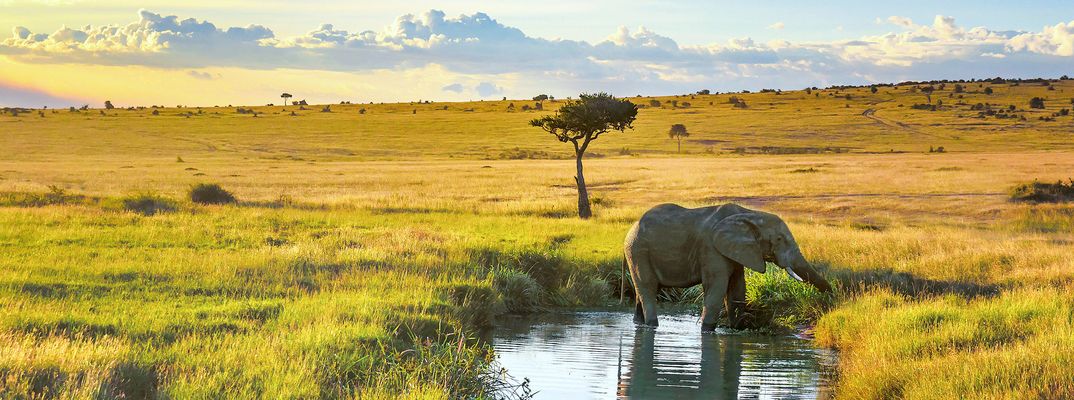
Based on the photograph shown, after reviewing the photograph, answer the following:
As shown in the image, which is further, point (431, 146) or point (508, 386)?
point (431, 146)

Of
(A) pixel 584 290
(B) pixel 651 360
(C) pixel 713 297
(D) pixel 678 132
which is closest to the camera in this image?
(B) pixel 651 360

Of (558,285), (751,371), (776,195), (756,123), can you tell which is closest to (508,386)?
(751,371)

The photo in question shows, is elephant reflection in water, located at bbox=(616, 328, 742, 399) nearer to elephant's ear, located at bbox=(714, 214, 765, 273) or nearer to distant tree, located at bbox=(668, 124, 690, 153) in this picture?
elephant's ear, located at bbox=(714, 214, 765, 273)

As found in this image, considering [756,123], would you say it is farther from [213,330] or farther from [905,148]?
[213,330]

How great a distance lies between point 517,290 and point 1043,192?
28.7 metres

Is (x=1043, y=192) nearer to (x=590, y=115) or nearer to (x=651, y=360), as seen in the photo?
(x=590, y=115)

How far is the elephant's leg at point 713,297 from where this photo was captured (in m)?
16.1

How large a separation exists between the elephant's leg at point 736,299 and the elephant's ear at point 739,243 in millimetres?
860

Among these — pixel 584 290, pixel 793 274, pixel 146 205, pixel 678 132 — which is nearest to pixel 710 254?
pixel 793 274

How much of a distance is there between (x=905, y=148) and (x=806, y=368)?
8033cm

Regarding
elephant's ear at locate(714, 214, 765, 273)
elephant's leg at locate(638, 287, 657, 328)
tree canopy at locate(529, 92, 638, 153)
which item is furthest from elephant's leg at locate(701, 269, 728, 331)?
tree canopy at locate(529, 92, 638, 153)

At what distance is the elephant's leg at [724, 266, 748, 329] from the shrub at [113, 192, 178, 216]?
59.1ft

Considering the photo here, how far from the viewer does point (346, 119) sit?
127812 mm

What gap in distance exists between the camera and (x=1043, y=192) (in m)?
39.5
